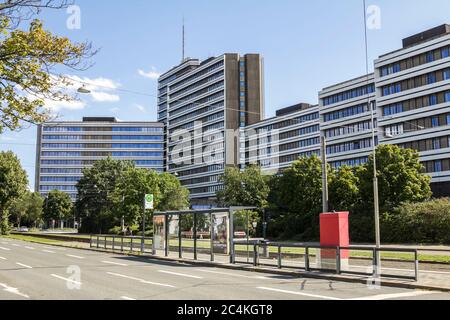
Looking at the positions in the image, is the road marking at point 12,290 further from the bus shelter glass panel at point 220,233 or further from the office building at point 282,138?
the office building at point 282,138

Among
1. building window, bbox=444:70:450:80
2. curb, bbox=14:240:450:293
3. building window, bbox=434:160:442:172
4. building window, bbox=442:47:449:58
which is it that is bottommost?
curb, bbox=14:240:450:293

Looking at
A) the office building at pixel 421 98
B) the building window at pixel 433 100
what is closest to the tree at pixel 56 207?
the office building at pixel 421 98

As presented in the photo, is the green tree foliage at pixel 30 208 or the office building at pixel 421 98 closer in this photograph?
the office building at pixel 421 98

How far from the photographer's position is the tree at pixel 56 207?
115938 mm

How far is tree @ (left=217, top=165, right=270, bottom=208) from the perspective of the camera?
7512 cm

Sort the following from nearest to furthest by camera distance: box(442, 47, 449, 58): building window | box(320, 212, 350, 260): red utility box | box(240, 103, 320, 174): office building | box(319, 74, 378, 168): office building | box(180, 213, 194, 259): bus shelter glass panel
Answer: box(320, 212, 350, 260): red utility box < box(180, 213, 194, 259): bus shelter glass panel < box(442, 47, 449, 58): building window < box(319, 74, 378, 168): office building < box(240, 103, 320, 174): office building

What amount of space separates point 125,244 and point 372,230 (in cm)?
2451

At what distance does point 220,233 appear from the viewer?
22.9 metres

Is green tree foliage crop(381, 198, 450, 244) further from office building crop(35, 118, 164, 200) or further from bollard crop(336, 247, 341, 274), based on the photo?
office building crop(35, 118, 164, 200)

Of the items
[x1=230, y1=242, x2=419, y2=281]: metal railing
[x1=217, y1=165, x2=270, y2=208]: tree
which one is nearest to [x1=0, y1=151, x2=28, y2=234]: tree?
[x1=217, y1=165, x2=270, y2=208]: tree

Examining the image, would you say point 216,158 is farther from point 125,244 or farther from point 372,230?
point 125,244

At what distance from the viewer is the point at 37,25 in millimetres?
12359

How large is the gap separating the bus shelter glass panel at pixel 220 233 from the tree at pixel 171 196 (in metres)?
49.1
